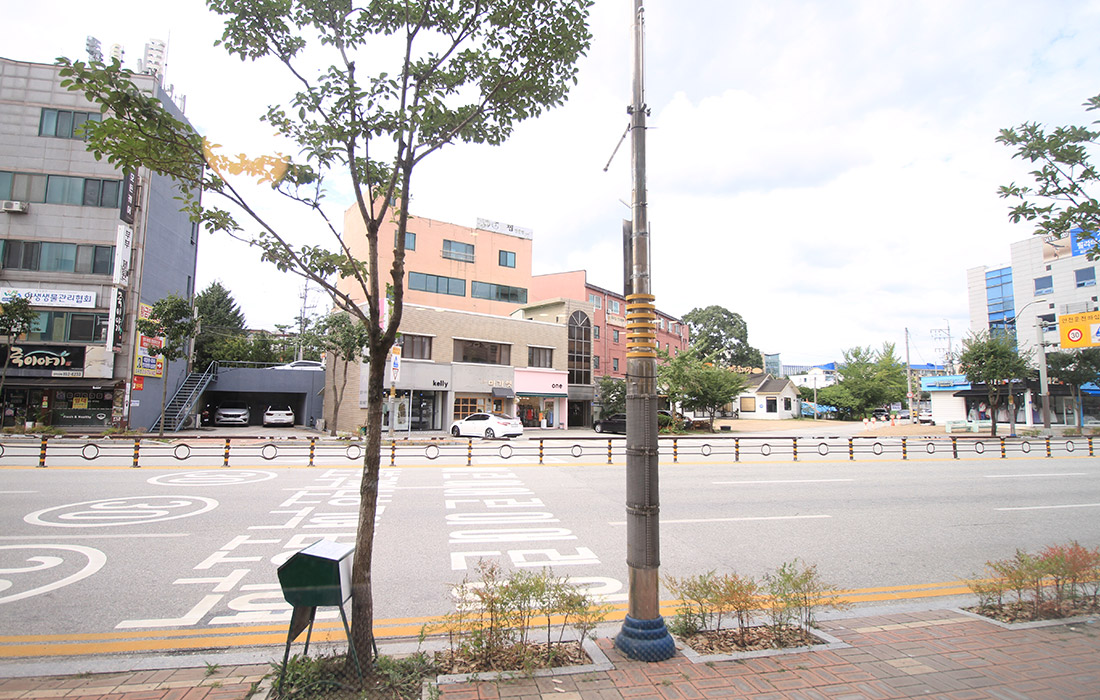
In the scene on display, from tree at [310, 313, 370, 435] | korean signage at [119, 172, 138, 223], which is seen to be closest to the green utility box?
tree at [310, 313, 370, 435]

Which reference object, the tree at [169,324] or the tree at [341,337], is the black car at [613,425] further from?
the tree at [169,324]

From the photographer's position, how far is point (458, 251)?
137 feet

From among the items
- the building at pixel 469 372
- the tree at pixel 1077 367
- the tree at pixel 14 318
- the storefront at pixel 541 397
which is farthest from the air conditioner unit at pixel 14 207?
the tree at pixel 1077 367

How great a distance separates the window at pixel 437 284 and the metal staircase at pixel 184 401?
1564 centimetres

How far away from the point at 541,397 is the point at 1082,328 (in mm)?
29603

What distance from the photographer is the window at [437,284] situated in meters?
39.3

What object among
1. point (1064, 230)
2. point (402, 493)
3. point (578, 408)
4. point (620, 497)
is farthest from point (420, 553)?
point (578, 408)

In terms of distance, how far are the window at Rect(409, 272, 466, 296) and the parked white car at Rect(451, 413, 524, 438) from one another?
11928 millimetres

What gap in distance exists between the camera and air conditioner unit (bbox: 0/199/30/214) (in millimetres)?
27453

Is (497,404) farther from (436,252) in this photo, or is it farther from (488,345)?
(436,252)

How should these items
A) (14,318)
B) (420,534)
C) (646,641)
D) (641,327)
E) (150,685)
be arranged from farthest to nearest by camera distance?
(14,318) → (420,534) → (641,327) → (646,641) → (150,685)

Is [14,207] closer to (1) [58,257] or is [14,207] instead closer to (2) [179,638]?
(1) [58,257]

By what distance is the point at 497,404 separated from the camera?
38.7 metres

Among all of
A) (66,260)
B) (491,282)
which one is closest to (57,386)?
(66,260)
